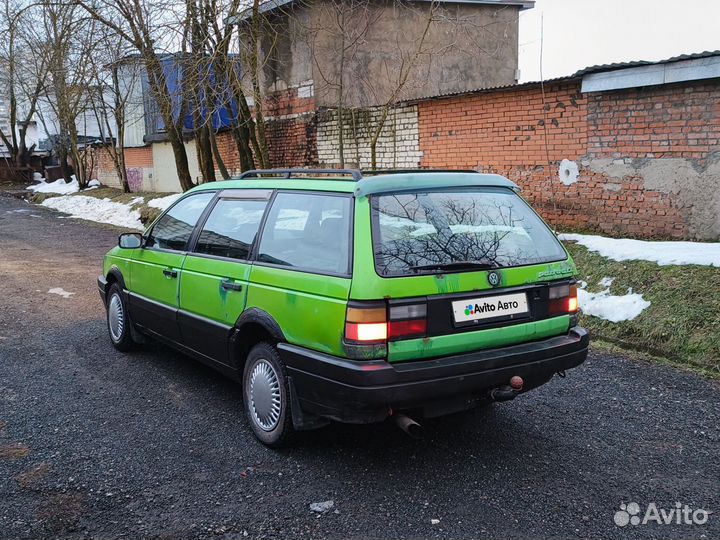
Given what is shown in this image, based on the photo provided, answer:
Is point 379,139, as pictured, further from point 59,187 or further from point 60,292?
point 59,187

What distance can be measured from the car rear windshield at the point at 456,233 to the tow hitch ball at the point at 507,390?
2.10ft

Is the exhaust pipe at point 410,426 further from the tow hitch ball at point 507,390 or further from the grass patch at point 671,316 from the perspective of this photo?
the grass patch at point 671,316

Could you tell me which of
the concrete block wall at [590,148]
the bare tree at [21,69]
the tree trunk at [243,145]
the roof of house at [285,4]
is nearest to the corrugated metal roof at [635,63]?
the concrete block wall at [590,148]

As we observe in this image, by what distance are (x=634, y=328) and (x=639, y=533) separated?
3518mm

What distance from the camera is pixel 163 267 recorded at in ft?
16.5

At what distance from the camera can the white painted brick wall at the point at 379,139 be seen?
12.7 m

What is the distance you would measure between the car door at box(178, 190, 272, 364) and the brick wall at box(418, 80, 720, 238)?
6162 mm

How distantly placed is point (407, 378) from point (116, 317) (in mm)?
3709

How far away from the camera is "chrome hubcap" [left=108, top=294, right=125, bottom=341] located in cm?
589

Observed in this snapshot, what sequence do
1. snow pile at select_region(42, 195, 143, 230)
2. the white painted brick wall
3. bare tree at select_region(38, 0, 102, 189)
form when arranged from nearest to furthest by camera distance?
the white painted brick wall < bare tree at select_region(38, 0, 102, 189) < snow pile at select_region(42, 195, 143, 230)

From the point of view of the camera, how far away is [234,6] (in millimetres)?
12891

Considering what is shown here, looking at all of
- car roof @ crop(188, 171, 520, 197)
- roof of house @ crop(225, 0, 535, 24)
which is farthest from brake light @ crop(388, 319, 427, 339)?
roof of house @ crop(225, 0, 535, 24)

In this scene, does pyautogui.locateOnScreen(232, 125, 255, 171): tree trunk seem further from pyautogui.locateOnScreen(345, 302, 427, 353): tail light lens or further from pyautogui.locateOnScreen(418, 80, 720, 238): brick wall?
pyautogui.locateOnScreen(345, 302, 427, 353): tail light lens

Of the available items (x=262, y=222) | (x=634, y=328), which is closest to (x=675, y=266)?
(x=634, y=328)
